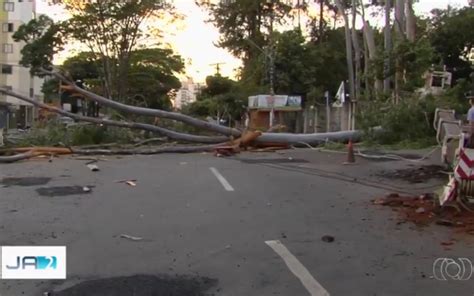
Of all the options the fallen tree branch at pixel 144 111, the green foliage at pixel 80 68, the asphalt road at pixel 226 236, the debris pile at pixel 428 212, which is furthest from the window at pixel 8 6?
the debris pile at pixel 428 212

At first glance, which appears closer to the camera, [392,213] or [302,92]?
[392,213]

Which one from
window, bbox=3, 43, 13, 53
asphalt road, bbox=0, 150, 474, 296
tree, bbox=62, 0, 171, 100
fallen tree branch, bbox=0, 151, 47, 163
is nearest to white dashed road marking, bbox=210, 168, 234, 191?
asphalt road, bbox=0, 150, 474, 296

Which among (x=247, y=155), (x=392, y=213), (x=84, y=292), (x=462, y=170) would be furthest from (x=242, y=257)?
(x=247, y=155)

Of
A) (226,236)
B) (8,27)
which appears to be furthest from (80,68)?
(226,236)

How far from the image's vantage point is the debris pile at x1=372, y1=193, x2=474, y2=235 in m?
8.27

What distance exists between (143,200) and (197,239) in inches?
127

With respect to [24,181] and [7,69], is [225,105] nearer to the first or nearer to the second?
[7,69]

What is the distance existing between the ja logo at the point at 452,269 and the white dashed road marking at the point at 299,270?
1215 millimetres

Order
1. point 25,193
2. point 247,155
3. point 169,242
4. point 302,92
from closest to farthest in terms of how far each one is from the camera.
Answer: point 169,242, point 25,193, point 247,155, point 302,92

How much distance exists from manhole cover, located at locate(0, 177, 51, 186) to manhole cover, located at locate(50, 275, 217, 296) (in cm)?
755

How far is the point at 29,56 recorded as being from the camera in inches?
1734

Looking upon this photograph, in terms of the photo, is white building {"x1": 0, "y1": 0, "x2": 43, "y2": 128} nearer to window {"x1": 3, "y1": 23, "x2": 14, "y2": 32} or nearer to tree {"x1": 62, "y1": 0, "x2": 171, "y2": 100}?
window {"x1": 3, "y1": 23, "x2": 14, "y2": 32}

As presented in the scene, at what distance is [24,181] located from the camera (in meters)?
13.3

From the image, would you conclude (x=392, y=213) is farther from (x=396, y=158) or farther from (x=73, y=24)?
(x=73, y=24)
